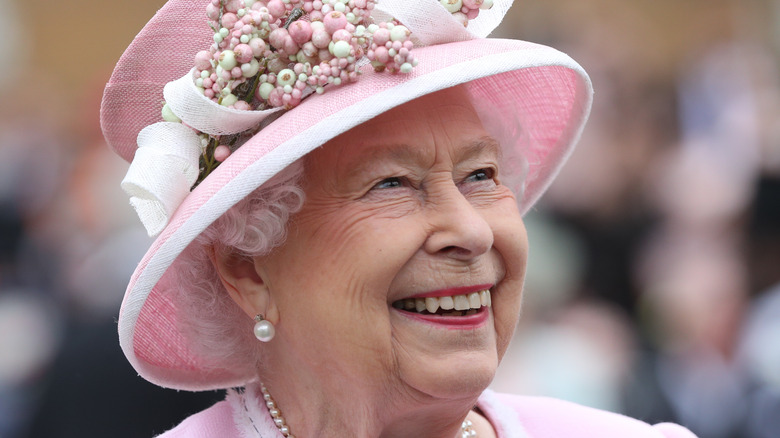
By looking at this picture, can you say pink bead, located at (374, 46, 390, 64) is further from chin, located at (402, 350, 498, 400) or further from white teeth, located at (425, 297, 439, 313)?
chin, located at (402, 350, 498, 400)

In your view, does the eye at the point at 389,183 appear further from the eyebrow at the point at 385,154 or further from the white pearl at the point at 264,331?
the white pearl at the point at 264,331

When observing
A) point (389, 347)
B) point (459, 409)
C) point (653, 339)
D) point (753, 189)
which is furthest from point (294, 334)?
point (753, 189)

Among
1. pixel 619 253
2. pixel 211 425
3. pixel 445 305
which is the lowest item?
pixel 619 253

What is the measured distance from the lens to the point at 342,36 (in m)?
1.99

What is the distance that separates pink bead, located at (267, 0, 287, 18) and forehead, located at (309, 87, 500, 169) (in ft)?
0.97

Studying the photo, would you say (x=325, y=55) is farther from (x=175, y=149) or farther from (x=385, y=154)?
(x=175, y=149)

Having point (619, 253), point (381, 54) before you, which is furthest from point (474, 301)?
point (619, 253)

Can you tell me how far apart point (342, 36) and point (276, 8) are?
0.18m

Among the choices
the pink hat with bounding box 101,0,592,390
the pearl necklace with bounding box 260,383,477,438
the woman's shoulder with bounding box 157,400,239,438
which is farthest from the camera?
the woman's shoulder with bounding box 157,400,239,438

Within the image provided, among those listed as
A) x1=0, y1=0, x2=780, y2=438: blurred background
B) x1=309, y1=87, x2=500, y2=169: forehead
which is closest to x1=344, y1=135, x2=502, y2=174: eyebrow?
x1=309, y1=87, x2=500, y2=169: forehead

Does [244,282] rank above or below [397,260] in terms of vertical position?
below

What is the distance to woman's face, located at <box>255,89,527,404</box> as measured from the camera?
6.68 ft

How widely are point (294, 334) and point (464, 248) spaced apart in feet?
1.46

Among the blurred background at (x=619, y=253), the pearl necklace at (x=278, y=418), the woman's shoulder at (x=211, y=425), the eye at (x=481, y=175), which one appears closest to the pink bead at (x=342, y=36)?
the eye at (x=481, y=175)
